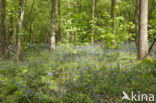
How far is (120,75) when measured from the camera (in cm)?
500

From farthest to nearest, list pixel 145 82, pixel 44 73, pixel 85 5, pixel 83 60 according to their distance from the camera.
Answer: pixel 85 5, pixel 83 60, pixel 44 73, pixel 145 82

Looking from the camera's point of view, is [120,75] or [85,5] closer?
[120,75]

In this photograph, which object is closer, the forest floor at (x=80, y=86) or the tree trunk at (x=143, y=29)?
the forest floor at (x=80, y=86)

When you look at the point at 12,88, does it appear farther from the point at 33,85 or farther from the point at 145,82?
the point at 145,82

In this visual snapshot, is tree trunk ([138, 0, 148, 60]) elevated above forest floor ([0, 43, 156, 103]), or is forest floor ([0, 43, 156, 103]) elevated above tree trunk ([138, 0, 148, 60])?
tree trunk ([138, 0, 148, 60])

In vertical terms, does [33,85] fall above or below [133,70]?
below

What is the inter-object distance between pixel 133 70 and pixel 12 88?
4.78 metres

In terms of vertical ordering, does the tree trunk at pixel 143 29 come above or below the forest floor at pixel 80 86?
above

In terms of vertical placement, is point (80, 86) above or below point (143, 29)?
below

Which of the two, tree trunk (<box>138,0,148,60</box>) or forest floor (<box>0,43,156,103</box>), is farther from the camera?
tree trunk (<box>138,0,148,60</box>)

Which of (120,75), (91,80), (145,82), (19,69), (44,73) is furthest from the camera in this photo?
(19,69)

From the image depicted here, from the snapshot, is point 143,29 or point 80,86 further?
point 143,29

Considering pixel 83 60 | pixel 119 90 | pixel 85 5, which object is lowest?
pixel 119 90

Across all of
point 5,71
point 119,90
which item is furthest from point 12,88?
point 119,90
